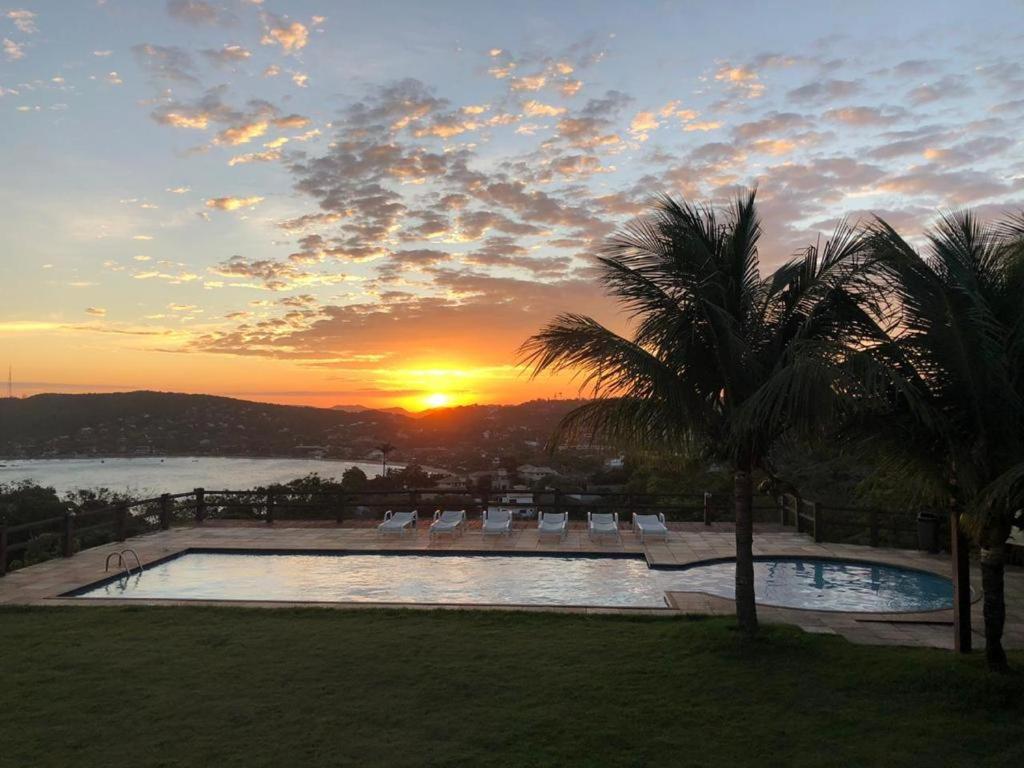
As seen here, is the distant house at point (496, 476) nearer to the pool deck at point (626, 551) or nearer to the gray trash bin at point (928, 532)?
the pool deck at point (626, 551)

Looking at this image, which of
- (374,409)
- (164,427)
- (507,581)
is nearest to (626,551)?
(507,581)

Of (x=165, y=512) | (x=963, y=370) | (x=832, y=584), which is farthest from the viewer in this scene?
(x=165, y=512)

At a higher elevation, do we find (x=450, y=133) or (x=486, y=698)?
(x=450, y=133)

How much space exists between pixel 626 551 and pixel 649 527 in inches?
55.4

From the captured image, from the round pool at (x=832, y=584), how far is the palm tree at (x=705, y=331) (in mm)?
5009

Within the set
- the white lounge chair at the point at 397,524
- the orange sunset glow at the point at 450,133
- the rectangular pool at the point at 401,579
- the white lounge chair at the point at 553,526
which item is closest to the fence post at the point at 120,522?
the rectangular pool at the point at 401,579

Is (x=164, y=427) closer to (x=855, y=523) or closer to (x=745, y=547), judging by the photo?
(x=855, y=523)

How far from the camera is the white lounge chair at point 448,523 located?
15.7m

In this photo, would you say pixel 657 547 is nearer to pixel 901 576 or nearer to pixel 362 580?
pixel 901 576

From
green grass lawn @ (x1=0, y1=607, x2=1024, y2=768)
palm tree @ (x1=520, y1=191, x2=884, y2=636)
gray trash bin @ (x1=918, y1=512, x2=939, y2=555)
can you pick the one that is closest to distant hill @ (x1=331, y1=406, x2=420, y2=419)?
gray trash bin @ (x1=918, y1=512, x2=939, y2=555)

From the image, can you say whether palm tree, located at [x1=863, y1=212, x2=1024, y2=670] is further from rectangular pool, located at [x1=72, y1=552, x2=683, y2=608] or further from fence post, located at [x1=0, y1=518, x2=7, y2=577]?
fence post, located at [x1=0, y1=518, x2=7, y2=577]

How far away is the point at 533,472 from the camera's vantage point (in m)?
35.5

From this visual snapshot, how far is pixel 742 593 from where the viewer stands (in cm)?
743

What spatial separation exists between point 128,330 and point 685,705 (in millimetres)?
32729
